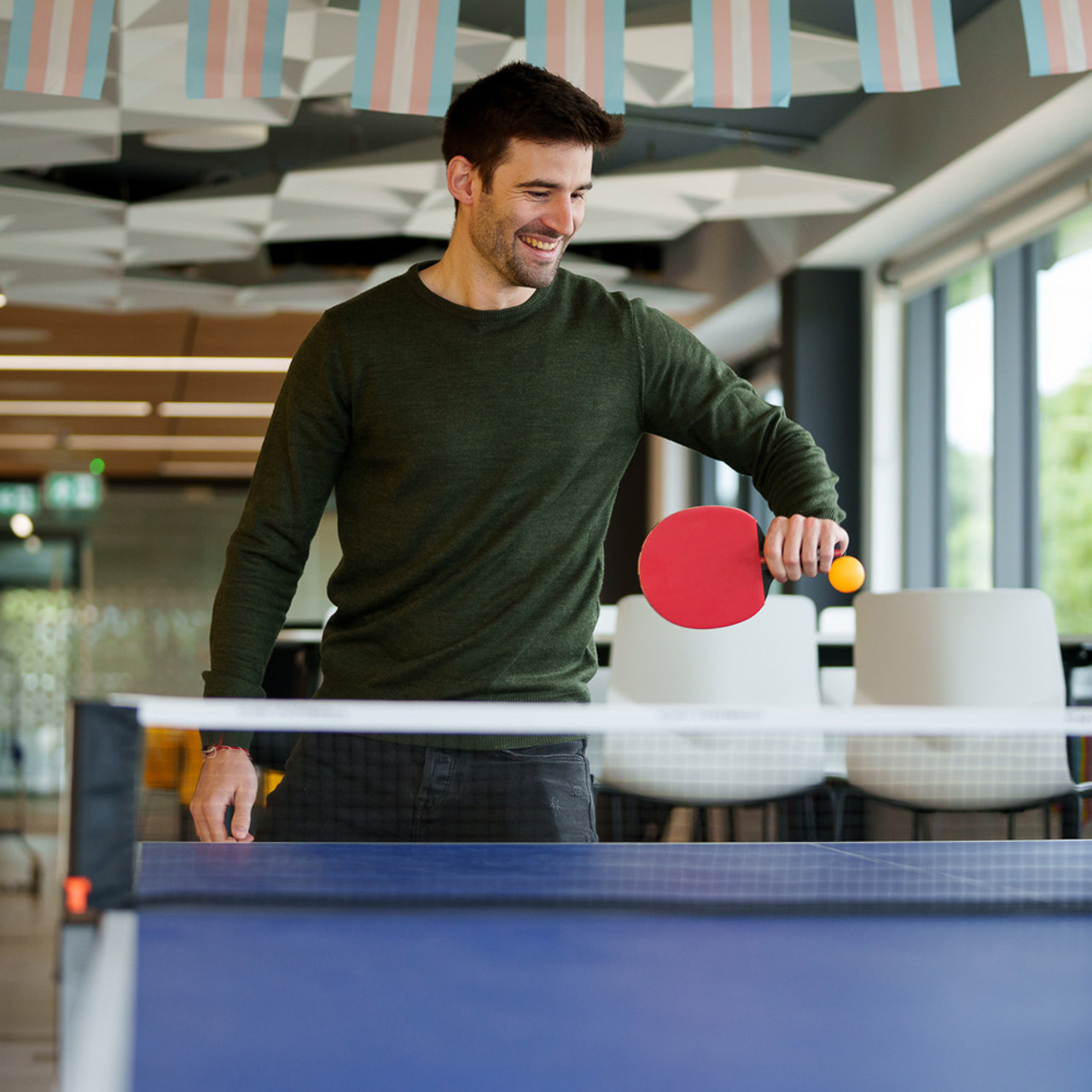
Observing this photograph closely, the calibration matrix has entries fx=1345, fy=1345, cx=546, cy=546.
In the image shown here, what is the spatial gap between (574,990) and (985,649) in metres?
2.48

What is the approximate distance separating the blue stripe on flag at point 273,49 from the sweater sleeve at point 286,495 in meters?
1.39

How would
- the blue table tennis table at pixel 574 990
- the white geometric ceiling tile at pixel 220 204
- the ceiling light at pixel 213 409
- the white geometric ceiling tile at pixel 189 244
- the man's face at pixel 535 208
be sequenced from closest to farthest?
the blue table tennis table at pixel 574 990
the man's face at pixel 535 208
the white geometric ceiling tile at pixel 220 204
the white geometric ceiling tile at pixel 189 244
the ceiling light at pixel 213 409

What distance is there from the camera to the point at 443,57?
2.85m

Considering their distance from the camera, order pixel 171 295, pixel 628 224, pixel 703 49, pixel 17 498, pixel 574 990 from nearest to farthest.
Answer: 1. pixel 574 990
2. pixel 703 49
3. pixel 628 224
4. pixel 171 295
5. pixel 17 498

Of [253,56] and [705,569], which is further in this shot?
[253,56]

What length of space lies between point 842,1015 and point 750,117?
210 inches

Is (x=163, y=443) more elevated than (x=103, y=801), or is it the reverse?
(x=163, y=443)

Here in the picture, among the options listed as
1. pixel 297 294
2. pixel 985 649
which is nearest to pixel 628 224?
pixel 297 294

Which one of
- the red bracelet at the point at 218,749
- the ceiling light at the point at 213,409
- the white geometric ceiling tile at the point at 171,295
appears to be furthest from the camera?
the ceiling light at the point at 213,409

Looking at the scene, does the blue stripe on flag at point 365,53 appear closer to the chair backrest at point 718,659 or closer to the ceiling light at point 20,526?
the chair backrest at point 718,659

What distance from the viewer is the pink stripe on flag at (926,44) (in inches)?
105

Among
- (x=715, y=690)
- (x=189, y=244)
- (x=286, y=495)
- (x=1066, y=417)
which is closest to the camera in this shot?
(x=286, y=495)

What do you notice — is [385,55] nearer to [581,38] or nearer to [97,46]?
[581,38]

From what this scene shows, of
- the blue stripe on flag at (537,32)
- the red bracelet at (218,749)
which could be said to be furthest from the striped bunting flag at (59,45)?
the red bracelet at (218,749)
